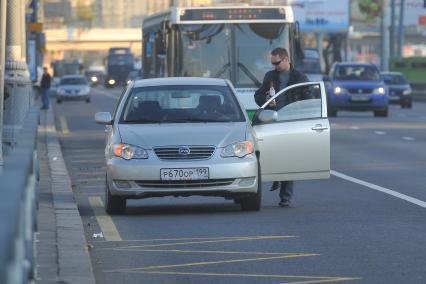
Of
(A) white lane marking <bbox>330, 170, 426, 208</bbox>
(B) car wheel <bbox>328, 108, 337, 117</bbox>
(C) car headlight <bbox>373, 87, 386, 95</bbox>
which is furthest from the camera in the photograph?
(B) car wheel <bbox>328, 108, 337, 117</bbox>

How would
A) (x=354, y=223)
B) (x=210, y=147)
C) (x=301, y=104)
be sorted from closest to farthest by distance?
1. (x=354, y=223)
2. (x=210, y=147)
3. (x=301, y=104)

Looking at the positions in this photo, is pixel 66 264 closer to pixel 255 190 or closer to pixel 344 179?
pixel 255 190

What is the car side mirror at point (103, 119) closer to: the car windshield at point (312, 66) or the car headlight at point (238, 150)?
the car headlight at point (238, 150)

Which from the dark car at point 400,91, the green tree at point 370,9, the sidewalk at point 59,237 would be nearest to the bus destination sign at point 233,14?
the sidewalk at point 59,237

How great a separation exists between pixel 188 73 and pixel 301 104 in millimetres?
12274

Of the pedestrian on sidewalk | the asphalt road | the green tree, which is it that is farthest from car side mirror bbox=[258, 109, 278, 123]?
the green tree

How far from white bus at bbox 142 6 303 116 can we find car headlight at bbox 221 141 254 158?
13573mm

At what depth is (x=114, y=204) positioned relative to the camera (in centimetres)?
1474

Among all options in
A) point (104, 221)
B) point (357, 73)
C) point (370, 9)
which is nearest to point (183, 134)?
point (104, 221)

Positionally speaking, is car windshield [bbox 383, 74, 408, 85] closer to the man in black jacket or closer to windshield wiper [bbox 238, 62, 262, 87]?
windshield wiper [bbox 238, 62, 262, 87]

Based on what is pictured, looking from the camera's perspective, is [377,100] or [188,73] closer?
[188,73]

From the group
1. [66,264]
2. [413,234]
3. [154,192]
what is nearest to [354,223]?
[413,234]

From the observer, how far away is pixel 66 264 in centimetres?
1001

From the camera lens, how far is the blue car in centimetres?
4644
